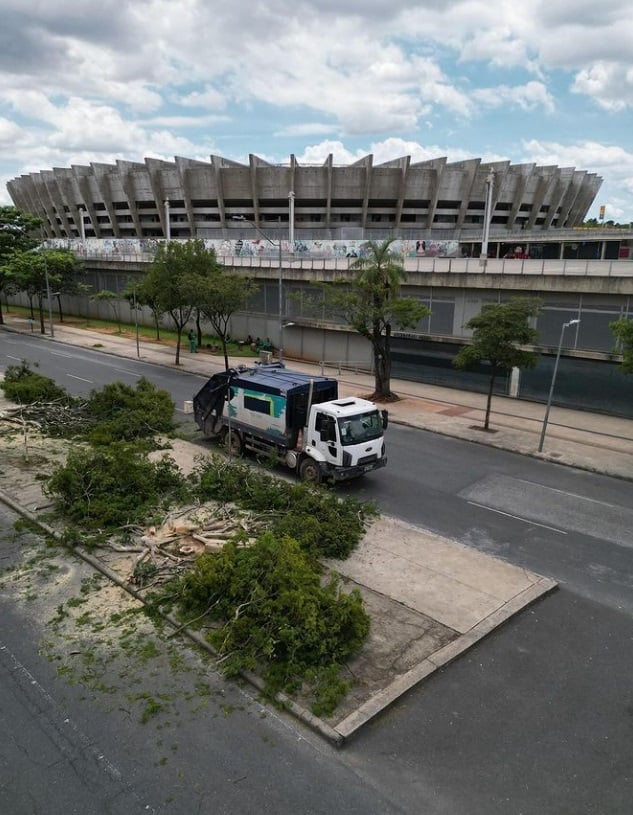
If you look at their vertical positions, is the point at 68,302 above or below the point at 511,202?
below

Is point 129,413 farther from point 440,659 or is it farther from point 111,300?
point 111,300

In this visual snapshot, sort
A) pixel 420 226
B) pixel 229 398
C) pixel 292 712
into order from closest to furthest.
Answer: pixel 292 712
pixel 229 398
pixel 420 226

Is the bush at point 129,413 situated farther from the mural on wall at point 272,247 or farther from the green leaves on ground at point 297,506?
the mural on wall at point 272,247

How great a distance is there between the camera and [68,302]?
235ft

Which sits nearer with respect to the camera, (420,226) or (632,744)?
(632,744)

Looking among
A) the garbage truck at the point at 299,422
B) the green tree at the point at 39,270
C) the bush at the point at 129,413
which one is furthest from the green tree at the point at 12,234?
the garbage truck at the point at 299,422

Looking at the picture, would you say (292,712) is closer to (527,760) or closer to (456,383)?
(527,760)

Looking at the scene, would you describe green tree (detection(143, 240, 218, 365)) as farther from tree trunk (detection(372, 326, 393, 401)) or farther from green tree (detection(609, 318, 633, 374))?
green tree (detection(609, 318, 633, 374))

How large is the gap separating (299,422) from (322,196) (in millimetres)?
64121

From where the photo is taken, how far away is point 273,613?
1021cm

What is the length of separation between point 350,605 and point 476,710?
8.26 ft

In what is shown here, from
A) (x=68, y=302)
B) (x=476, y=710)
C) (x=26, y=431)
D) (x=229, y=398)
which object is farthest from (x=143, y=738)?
(x=68, y=302)

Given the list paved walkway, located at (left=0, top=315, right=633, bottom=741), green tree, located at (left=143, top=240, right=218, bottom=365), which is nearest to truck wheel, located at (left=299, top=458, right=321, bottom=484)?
paved walkway, located at (left=0, top=315, right=633, bottom=741)

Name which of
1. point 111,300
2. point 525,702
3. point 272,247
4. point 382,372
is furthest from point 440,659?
point 111,300
